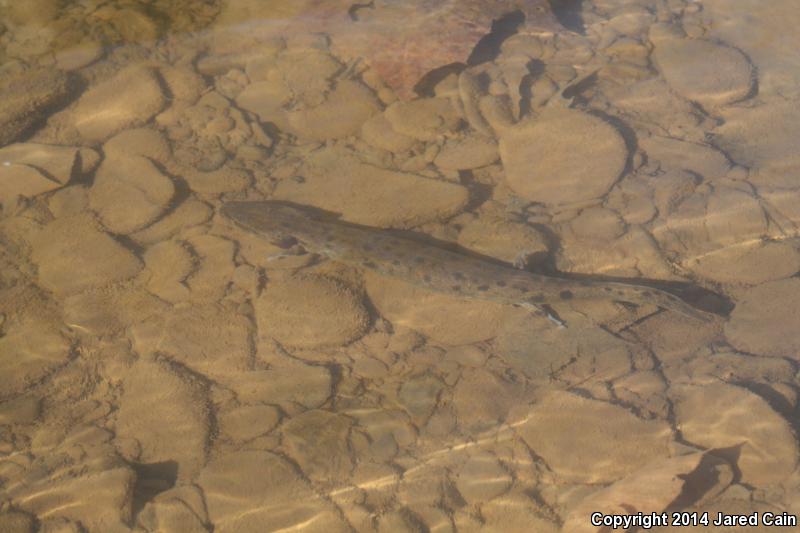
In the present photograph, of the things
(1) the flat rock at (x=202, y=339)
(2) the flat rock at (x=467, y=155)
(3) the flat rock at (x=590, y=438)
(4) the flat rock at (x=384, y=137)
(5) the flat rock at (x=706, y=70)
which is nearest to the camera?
(3) the flat rock at (x=590, y=438)

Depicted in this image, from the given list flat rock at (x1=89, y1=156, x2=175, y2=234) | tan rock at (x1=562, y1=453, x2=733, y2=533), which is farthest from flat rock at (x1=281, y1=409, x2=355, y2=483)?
flat rock at (x1=89, y1=156, x2=175, y2=234)

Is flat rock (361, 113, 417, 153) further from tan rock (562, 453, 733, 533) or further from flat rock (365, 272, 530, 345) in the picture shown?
tan rock (562, 453, 733, 533)

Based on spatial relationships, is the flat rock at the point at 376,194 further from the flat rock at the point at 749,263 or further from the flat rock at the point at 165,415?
the flat rock at the point at 749,263

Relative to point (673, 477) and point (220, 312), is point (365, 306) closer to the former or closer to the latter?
point (220, 312)

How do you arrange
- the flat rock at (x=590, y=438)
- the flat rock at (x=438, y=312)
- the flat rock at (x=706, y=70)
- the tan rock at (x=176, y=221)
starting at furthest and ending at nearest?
1. the flat rock at (x=706, y=70)
2. the tan rock at (x=176, y=221)
3. the flat rock at (x=438, y=312)
4. the flat rock at (x=590, y=438)

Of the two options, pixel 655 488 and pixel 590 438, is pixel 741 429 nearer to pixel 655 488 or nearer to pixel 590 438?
pixel 655 488

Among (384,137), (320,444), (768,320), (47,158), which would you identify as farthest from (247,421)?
(768,320)

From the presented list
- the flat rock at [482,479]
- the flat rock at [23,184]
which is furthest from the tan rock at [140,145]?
the flat rock at [482,479]
